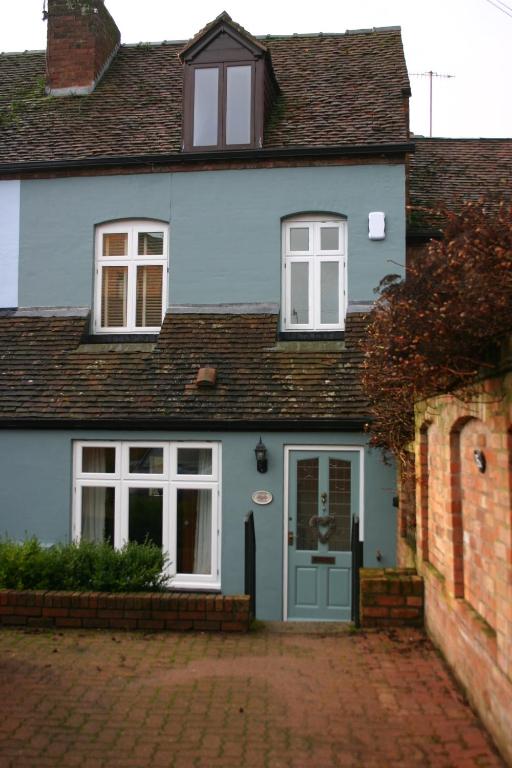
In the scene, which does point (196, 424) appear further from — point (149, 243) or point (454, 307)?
point (454, 307)

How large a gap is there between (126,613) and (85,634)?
0.43m

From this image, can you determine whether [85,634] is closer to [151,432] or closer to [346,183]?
[151,432]

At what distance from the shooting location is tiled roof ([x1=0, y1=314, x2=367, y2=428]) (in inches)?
401

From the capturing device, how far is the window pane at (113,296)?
11.8 metres

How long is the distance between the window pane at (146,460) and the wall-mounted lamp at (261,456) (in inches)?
57.9

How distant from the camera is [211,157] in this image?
37.8ft

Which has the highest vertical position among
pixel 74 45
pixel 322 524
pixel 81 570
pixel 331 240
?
pixel 74 45

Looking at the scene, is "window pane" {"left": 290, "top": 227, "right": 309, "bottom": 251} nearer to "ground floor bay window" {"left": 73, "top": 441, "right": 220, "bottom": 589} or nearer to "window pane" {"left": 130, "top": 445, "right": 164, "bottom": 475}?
"ground floor bay window" {"left": 73, "top": 441, "right": 220, "bottom": 589}

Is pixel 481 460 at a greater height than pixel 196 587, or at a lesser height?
greater

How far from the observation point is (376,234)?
10930mm

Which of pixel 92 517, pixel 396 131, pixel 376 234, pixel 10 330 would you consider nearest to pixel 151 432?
pixel 92 517

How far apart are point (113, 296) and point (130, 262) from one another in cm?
62

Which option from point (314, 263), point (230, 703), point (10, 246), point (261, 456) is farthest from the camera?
point (10, 246)

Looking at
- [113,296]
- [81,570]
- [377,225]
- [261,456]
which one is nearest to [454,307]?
[81,570]
